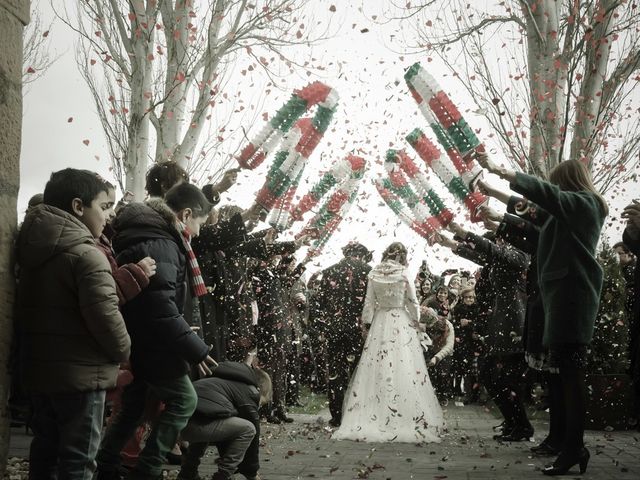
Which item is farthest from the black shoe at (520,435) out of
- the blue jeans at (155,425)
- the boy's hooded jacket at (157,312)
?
the boy's hooded jacket at (157,312)

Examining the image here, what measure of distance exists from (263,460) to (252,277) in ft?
14.5

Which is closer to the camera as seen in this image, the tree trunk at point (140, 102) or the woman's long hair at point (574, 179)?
the woman's long hair at point (574, 179)

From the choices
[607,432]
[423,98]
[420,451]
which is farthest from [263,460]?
[607,432]

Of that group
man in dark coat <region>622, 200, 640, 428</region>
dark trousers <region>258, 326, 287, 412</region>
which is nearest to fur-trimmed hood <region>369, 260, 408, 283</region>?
dark trousers <region>258, 326, 287, 412</region>

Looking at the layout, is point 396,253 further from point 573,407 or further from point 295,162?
point 573,407

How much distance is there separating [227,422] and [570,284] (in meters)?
2.89

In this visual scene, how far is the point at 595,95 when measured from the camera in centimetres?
1451

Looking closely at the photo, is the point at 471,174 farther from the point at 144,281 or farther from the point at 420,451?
the point at 144,281

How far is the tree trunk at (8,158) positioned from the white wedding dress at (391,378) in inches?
242

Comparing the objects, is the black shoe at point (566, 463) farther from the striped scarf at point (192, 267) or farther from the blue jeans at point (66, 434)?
the blue jeans at point (66, 434)

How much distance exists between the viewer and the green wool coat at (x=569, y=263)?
6406 millimetres

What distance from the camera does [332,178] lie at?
1102 centimetres

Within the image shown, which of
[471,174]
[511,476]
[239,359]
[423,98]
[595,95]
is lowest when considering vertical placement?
[511,476]

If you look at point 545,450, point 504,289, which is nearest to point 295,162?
point 504,289
